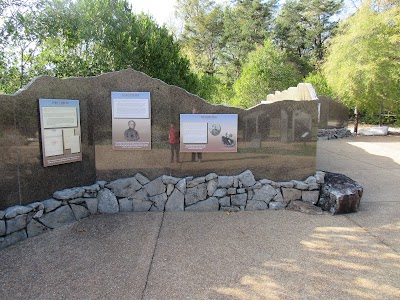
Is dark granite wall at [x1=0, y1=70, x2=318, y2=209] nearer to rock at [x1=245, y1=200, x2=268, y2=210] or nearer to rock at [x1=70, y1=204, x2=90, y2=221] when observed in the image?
rock at [x1=70, y1=204, x2=90, y2=221]

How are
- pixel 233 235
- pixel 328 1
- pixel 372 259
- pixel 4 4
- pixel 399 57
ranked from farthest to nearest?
pixel 328 1
pixel 399 57
pixel 4 4
pixel 233 235
pixel 372 259

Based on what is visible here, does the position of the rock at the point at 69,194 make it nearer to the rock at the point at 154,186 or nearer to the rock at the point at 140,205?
the rock at the point at 140,205

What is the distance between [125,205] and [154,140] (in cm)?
119

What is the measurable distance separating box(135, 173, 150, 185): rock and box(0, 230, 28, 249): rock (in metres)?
1.79

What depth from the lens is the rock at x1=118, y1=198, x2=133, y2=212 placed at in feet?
16.7

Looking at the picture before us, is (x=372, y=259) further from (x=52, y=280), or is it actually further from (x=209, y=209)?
(x=52, y=280)

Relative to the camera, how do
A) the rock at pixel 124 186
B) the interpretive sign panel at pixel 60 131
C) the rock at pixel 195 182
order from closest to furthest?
the interpretive sign panel at pixel 60 131, the rock at pixel 124 186, the rock at pixel 195 182

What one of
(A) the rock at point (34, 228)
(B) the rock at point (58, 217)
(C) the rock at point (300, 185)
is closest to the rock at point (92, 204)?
(B) the rock at point (58, 217)

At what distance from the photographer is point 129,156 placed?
5.11 meters

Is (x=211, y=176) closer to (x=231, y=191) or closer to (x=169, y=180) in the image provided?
(x=231, y=191)

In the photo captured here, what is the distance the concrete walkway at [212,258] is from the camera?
9.67ft

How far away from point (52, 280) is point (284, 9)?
125 ft

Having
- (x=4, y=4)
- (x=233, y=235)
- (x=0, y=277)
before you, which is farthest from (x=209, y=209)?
(x=4, y=4)

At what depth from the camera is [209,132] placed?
518 cm
